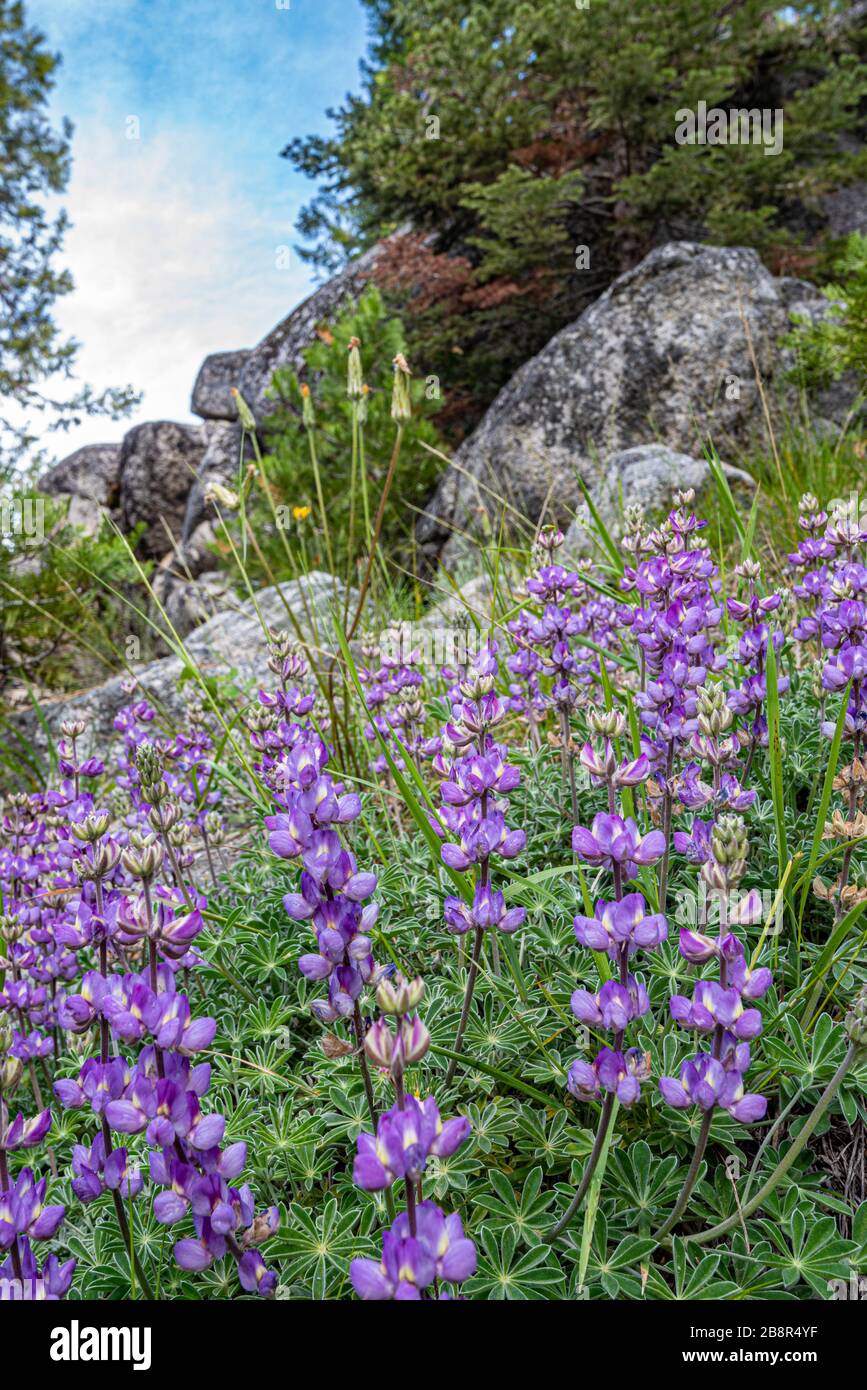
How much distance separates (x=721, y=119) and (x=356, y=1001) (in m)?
11.9

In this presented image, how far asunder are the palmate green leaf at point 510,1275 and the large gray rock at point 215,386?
1946 centimetres

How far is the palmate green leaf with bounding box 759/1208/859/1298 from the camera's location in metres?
1.29

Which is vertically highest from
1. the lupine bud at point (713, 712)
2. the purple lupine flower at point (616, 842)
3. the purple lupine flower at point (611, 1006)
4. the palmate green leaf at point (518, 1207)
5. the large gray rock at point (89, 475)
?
the large gray rock at point (89, 475)

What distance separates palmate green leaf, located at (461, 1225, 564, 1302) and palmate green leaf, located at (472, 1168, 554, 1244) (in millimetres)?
35

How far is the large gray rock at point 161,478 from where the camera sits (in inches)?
741

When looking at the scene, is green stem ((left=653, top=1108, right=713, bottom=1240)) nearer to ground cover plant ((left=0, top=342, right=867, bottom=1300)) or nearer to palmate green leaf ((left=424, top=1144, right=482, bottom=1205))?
ground cover plant ((left=0, top=342, right=867, bottom=1300))

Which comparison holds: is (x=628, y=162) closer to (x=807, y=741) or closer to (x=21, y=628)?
(x=21, y=628)

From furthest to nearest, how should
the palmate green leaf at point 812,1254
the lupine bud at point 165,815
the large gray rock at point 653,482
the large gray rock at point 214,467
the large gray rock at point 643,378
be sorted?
the large gray rock at point 214,467
the large gray rock at point 643,378
the large gray rock at point 653,482
the lupine bud at point 165,815
the palmate green leaf at point 812,1254

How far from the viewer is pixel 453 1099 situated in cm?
168

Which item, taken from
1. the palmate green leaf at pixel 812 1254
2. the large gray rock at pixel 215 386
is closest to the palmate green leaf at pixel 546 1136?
the palmate green leaf at pixel 812 1254

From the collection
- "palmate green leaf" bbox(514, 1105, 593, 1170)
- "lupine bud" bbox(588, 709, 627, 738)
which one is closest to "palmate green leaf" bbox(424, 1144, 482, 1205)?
"palmate green leaf" bbox(514, 1105, 593, 1170)

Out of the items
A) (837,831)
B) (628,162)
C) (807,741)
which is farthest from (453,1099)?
(628,162)

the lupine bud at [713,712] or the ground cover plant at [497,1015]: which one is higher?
the lupine bud at [713,712]

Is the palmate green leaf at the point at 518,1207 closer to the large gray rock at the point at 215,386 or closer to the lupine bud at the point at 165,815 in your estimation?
the lupine bud at the point at 165,815
